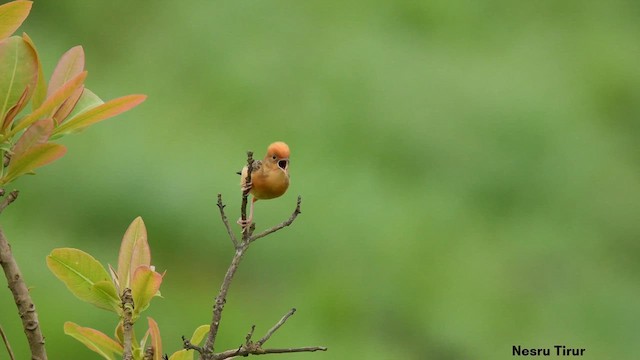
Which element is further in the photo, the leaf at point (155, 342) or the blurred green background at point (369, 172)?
the blurred green background at point (369, 172)

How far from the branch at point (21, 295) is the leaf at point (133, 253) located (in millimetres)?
74

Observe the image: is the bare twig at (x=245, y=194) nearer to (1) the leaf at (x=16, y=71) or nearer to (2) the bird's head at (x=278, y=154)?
(2) the bird's head at (x=278, y=154)

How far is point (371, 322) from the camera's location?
154 centimetres

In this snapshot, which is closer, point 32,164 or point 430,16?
point 32,164

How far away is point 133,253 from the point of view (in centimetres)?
57

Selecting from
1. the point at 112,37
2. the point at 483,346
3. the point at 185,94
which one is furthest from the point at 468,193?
the point at 112,37

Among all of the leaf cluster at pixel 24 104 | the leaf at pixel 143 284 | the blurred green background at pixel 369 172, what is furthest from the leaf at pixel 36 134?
the blurred green background at pixel 369 172

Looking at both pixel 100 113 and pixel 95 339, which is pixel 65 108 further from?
pixel 95 339

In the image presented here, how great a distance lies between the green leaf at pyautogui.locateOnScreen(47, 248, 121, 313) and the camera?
0.54 meters

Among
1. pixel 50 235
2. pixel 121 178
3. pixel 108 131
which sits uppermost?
pixel 108 131

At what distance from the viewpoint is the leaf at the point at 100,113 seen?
536mm

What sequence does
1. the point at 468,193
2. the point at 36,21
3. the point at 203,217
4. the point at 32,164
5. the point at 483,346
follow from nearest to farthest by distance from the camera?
the point at 32,164, the point at 483,346, the point at 203,217, the point at 468,193, the point at 36,21

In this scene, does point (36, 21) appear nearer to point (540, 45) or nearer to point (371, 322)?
point (371, 322)

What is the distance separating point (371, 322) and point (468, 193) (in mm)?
408
